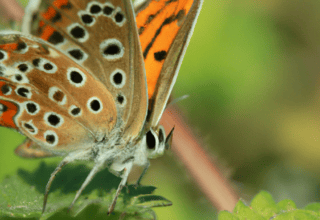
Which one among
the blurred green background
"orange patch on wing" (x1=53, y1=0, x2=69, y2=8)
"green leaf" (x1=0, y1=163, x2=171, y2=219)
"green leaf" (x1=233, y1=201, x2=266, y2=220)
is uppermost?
the blurred green background

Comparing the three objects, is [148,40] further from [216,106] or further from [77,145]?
[216,106]

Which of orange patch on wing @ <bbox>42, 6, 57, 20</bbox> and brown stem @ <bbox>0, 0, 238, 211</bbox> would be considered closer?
orange patch on wing @ <bbox>42, 6, 57, 20</bbox>

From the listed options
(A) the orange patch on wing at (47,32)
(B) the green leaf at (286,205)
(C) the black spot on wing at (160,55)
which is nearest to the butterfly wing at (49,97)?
(A) the orange patch on wing at (47,32)

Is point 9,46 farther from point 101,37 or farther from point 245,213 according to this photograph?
point 245,213

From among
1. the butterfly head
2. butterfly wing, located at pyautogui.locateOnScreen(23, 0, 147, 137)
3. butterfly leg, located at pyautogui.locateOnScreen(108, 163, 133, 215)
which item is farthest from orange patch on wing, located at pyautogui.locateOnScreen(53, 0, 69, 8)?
butterfly leg, located at pyautogui.locateOnScreen(108, 163, 133, 215)

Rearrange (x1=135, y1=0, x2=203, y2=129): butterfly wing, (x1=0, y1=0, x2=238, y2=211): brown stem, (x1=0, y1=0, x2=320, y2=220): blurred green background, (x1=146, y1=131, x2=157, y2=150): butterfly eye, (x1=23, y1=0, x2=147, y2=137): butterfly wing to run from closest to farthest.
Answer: (x1=23, y1=0, x2=147, y2=137): butterfly wing → (x1=135, y1=0, x2=203, y2=129): butterfly wing → (x1=146, y1=131, x2=157, y2=150): butterfly eye → (x1=0, y1=0, x2=238, y2=211): brown stem → (x1=0, y1=0, x2=320, y2=220): blurred green background

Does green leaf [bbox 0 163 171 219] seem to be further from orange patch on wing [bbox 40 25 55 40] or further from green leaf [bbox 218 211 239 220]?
orange patch on wing [bbox 40 25 55 40]

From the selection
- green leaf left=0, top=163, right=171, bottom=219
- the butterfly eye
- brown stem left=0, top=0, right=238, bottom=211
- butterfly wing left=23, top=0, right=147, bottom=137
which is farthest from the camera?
brown stem left=0, top=0, right=238, bottom=211
